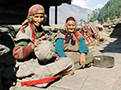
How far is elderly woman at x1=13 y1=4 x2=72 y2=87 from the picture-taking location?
2.29 metres

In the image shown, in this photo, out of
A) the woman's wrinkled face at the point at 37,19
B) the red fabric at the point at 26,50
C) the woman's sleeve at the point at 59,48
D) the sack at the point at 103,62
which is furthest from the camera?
the sack at the point at 103,62

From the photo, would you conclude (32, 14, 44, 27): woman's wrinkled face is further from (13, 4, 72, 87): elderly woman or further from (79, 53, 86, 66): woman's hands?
(79, 53, 86, 66): woman's hands

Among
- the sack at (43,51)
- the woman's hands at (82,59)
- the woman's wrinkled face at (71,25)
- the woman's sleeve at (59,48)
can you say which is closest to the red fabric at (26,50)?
the sack at (43,51)

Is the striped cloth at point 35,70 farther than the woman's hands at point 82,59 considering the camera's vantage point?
No

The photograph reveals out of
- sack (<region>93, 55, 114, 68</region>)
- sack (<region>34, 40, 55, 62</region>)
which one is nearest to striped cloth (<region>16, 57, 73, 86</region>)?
sack (<region>34, 40, 55, 62</region>)

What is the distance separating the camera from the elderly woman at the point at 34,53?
229cm

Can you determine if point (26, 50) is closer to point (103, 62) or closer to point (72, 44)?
point (72, 44)

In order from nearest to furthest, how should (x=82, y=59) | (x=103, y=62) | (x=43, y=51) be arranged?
(x=43, y=51)
(x=82, y=59)
(x=103, y=62)

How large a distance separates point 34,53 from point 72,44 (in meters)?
1.00

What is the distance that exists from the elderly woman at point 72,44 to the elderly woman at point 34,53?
0.58m

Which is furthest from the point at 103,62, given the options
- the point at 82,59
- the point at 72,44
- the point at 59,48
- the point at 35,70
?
the point at 35,70

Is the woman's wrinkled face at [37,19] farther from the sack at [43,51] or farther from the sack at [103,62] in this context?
the sack at [103,62]

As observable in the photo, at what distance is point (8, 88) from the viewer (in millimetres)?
2439

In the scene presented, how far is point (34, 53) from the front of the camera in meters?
2.49
